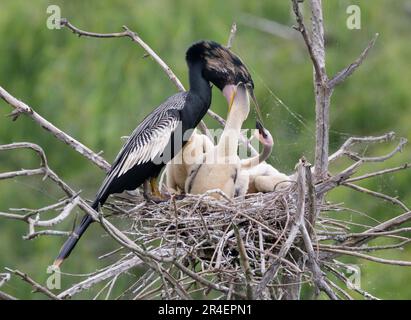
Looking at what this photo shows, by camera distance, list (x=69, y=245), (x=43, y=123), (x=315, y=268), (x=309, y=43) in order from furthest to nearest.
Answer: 1. (x=43, y=123)
2. (x=69, y=245)
3. (x=309, y=43)
4. (x=315, y=268)

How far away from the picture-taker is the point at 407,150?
10305mm

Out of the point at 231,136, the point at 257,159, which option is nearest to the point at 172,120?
the point at 231,136

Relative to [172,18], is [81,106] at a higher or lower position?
lower

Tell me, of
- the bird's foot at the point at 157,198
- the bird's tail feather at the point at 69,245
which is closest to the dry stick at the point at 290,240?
the bird's tail feather at the point at 69,245

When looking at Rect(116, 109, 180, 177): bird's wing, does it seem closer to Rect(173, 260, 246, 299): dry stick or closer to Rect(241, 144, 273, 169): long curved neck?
Rect(241, 144, 273, 169): long curved neck

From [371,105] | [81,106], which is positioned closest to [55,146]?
[81,106]

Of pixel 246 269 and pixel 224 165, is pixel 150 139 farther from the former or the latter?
pixel 246 269

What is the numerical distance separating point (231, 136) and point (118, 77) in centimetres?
731

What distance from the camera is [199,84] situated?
5504 millimetres

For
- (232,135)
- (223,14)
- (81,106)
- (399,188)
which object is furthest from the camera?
(223,14)

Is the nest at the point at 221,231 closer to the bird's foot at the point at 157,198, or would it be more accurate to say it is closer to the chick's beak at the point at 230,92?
the bird's foot at the point at 157,198

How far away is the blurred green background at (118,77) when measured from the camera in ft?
38.4
